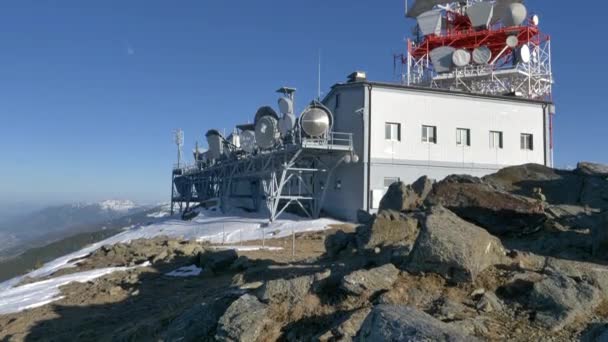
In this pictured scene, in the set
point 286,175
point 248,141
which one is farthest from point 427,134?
point 248,141

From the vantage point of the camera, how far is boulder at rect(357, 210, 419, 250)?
1216 centimetres

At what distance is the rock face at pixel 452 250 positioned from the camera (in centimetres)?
802

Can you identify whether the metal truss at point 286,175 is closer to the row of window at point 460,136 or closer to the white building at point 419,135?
the white building at point 419,135

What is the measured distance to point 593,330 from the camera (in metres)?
5.15

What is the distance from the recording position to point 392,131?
31.5m

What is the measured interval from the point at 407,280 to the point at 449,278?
0.69m

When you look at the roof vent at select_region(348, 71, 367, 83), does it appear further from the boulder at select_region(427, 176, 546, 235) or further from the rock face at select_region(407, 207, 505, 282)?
the rock face at select_region(407, 207, 505, 282)

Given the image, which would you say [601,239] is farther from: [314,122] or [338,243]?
[314,122]

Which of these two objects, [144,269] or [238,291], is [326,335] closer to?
[238,291]

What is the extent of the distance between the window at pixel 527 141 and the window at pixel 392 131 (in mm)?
9637

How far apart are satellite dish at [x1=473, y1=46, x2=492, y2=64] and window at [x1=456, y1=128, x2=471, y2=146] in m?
13.4

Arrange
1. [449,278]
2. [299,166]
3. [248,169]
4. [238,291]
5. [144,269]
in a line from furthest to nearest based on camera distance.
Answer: [248,169] < [299,166] < [144,269] < [238,291] < [449,278]

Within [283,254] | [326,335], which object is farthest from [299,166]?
[326,335]

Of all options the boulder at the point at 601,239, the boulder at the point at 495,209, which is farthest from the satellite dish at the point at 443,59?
the boulder at the point at 601,239
